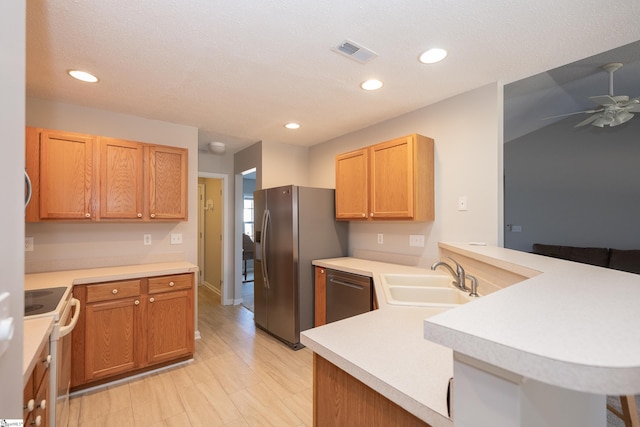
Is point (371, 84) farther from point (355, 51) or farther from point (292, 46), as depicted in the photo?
point (292, 46)

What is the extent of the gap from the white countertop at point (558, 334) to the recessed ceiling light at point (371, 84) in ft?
6.15

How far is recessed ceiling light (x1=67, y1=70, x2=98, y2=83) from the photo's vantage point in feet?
6.65

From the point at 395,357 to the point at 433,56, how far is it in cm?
184

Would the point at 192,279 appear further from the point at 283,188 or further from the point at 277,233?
the point at 283,188

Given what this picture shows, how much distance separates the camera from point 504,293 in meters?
0.80

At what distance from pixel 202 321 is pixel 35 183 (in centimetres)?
237

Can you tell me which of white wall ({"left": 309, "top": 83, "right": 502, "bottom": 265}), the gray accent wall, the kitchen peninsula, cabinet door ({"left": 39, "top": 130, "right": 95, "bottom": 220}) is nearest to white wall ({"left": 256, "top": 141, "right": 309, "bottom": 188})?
white wall ({"left": 309, "top": 83, "right": 502, "bottom": 265})

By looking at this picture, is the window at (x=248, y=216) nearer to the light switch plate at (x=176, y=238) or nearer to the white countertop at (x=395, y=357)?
the light switch plate at (x=176, y=238)

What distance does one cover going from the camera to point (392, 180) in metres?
2.66

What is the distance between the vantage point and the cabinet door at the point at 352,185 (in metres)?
2.93

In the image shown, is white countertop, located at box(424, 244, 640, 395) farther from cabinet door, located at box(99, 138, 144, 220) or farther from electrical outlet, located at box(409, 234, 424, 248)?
cabinet door, located at box(99, 138, 144, 220)

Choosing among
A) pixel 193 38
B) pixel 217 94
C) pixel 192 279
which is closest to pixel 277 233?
pixel 192 279

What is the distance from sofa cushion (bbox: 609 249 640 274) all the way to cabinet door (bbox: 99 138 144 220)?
559cm

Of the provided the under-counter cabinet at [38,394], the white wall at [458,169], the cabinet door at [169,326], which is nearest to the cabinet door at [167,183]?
the cabinet door at [169,326]
